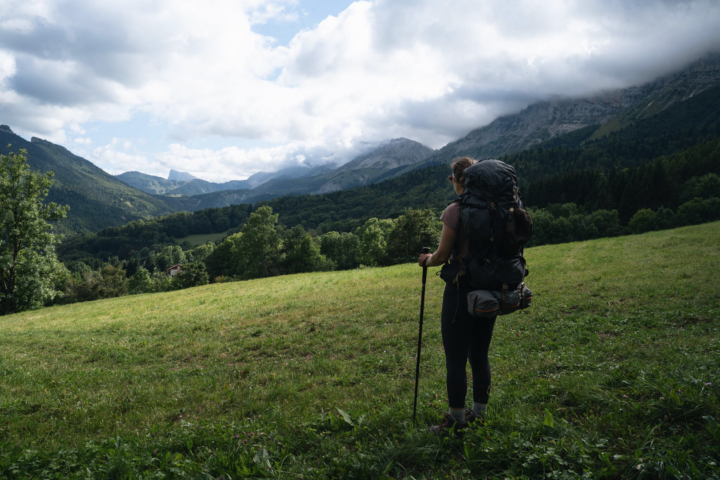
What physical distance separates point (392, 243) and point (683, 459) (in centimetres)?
5144

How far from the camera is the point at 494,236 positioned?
13.2 ft

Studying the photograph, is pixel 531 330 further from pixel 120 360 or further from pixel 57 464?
pixel 120 360

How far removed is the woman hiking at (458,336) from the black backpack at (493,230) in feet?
0.52

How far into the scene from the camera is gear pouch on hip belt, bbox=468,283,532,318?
13.0ft

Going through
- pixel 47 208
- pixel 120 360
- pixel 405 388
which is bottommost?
pixel 120 360

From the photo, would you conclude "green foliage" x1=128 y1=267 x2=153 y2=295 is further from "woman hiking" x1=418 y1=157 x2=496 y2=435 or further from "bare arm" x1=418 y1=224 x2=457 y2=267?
"bare arm" x1=418 y1=224 x2=457 y2=267

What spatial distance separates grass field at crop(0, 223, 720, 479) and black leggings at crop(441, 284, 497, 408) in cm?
57

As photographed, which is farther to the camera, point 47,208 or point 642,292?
point 47,208

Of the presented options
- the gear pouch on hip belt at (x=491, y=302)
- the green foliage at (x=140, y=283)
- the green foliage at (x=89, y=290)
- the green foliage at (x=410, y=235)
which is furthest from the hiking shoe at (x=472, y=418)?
the green foliage at (x=140, y=283)

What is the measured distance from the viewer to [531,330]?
32.6ft

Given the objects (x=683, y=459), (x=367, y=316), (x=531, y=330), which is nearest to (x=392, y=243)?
(x=367, y=316)

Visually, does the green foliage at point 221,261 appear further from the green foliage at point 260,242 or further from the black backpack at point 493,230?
the black backpack at point 493,230

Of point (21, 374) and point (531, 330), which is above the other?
point (531, 330)

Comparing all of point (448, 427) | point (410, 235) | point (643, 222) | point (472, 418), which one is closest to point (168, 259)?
point (410, 235)
